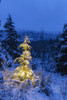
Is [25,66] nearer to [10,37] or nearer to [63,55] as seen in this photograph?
[63,55]

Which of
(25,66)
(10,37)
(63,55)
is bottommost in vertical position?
(25,66)

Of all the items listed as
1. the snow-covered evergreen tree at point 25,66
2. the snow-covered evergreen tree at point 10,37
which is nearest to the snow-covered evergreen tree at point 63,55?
the snow-covered evergreen tree at point 10,37

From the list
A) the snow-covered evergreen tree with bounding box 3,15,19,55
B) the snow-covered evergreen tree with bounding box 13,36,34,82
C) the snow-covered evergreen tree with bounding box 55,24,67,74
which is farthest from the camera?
Answer: the snow-covered evergreen tree with bounding box 3,15,19,55

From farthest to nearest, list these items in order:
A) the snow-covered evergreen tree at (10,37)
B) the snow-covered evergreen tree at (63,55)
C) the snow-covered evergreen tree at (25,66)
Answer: the snow-covered evergreen tree at (10,37) < the snow-covered evergreen tree at (63,55) < the snow-covered evergreen tree at (25,66)

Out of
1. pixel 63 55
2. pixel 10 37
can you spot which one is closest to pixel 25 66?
pixel 63 55

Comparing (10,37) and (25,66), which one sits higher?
(10,37)

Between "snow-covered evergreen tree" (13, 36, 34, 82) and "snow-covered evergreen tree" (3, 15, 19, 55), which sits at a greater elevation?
"snow-covered evergreen tree" (3, 15, 19, 55)

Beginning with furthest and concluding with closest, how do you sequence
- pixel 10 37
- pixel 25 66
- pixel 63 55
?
pixel 10 37, pixel 63 55, pixel 25 66

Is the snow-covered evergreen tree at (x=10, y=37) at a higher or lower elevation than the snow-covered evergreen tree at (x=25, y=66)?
higher

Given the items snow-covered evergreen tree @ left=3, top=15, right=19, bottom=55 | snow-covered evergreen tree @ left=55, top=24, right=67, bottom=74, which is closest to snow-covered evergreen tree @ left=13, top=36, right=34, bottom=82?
snow-covered evergreen tree @ left=55, top=24, right=67, bottom=74

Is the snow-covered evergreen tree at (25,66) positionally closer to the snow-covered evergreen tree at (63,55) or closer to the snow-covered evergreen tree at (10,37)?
the snow-covered evergreen tree at (63,55)

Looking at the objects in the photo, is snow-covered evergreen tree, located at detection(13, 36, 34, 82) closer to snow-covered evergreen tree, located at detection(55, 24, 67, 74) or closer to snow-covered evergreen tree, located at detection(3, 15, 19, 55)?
snow-covered evergreen tree, located at detection(55, 24, 67, 74)

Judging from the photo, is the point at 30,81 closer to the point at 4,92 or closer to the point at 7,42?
the point at 4,92

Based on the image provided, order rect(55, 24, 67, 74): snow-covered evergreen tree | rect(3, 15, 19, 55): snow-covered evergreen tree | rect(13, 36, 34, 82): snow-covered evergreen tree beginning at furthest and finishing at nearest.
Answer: rect(3, 15, 19, 55): snow-covered evergreen tree, rect(55, 24, 67, 74): snow-covered evergreen tree, rect(13, 36, 34, 82): snow-covered evergreen tree
